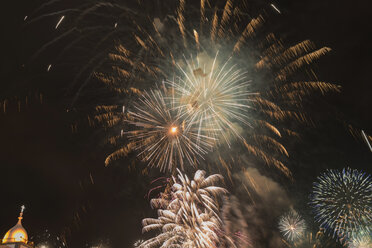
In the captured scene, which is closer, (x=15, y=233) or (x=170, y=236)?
(x=170, y=236)

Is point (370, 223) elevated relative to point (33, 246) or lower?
lower

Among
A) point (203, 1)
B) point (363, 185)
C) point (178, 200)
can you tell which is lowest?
point (363, 185)

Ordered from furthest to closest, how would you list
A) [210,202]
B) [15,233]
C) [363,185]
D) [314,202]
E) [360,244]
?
[15,233] < [360,244] < [314,202] < [363,185] < [210,202]

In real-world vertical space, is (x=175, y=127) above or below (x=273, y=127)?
above

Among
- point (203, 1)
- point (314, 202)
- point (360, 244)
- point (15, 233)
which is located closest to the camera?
point (203, 1)

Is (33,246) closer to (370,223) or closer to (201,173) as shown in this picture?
(201,173)

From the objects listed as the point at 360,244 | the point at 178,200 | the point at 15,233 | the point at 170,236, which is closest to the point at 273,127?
the point at 178,200

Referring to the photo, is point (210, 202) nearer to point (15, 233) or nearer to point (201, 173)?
point (201, 173)

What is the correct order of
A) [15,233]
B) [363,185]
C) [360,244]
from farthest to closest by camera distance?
[15,233], [360,244], [363,185]

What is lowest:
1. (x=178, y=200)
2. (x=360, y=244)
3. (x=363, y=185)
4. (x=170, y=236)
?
(x=360, y=244)
